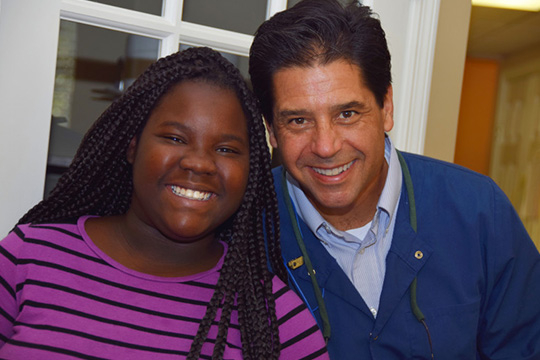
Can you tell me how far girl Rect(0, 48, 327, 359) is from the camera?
45.4 inches

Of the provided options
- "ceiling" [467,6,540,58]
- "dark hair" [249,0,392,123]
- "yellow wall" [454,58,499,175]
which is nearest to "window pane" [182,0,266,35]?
"dark hair" [249,0,392,123]

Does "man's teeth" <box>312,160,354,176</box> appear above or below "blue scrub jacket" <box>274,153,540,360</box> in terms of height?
above

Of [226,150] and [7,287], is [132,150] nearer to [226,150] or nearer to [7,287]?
[226,150]

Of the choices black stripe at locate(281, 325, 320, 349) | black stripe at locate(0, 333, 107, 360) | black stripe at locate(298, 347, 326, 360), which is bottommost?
black stripe at locate(298, 347, 326, 360)

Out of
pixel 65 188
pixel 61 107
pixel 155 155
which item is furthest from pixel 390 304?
pixel 61 107

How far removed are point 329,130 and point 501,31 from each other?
4255 mm

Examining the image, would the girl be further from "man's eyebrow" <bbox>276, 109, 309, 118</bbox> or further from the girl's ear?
"man's eyebrow" <bbox>276, 109, 309, 118</bbox>

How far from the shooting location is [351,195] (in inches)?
60.1

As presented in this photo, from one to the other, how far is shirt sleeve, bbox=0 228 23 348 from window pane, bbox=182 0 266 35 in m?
0.79

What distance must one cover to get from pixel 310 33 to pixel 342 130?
0.82 ft

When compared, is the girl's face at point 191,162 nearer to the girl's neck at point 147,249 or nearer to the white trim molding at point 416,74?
the girl's neck at point 147,249

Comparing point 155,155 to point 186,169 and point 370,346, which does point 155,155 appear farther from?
point 370,346

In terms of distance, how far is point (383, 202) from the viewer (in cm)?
159

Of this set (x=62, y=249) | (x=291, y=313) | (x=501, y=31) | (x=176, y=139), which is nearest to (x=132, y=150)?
(x=176, y=139)
